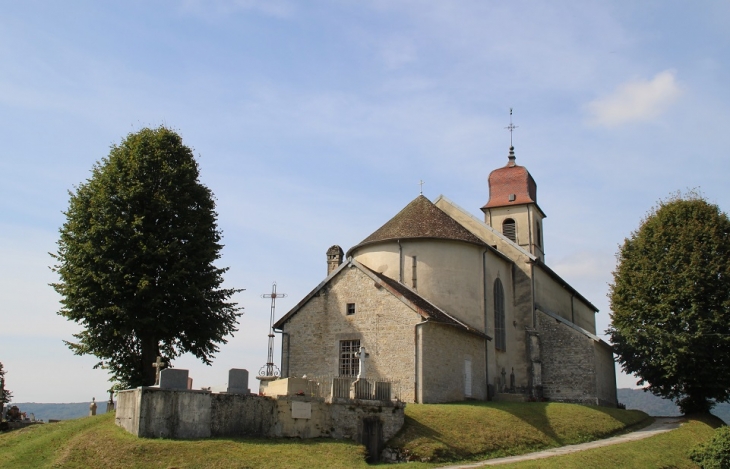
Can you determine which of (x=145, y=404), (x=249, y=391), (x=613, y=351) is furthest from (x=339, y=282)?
(x=613, y=351)

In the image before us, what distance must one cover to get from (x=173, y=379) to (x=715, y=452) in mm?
21211

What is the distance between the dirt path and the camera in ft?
77.1

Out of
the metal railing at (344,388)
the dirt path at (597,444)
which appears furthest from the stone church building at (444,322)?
the metal railing at (344,388)

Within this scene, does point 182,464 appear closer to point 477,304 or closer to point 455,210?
point 477,304

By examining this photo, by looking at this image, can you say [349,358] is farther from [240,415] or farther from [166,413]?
[166,413]

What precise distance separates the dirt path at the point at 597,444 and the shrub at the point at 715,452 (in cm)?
253

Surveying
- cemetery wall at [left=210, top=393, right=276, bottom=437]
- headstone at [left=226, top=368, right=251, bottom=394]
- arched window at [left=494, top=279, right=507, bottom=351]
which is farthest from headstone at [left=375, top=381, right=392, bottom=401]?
arched window at [left=494, top=279, right=507, bottom=351]

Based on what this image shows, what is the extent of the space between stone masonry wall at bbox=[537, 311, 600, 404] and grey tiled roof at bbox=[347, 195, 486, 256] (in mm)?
8357

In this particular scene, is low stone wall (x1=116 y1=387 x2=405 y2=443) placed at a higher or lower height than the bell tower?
lower

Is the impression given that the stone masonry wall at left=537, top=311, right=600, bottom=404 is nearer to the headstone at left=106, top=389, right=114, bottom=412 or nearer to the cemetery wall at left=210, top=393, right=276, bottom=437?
the cemetery wall at left=210, top=393, right=276, bottom=437

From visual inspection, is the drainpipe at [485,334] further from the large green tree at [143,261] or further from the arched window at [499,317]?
the large green tree at [143,261]

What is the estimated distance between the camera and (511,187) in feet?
166

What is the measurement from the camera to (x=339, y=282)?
3269 centimetres

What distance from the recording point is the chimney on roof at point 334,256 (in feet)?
124
